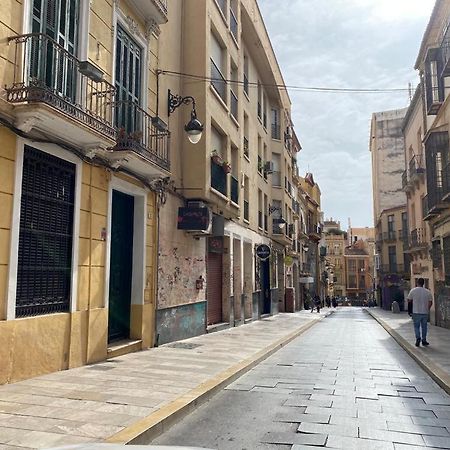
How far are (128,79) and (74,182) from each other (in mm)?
3314

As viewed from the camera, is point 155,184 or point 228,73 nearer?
point 155,184

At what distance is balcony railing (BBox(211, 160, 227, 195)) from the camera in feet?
45.9

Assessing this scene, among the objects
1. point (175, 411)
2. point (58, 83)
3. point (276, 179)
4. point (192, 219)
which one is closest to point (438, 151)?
point (192, 219)

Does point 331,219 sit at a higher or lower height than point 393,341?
higher

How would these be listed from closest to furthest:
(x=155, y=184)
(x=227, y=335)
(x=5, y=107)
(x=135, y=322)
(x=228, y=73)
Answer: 1. (x=5, y=107)
2. (x=135, y=322)
3. (x=155, y=184)
4. (x=227, y=335)
5. (x=228, y=73)

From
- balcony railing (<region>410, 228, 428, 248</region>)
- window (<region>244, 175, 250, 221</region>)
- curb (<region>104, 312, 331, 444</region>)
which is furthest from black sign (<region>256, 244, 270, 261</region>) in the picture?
curb (<region>104, 312, 331, 444</region>)

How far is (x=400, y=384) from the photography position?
7855 mm

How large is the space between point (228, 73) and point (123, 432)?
13.9 metres

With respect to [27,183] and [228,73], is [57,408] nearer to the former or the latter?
[27,183]

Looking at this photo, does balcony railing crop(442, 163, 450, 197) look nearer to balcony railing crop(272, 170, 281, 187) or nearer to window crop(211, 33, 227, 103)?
window crop(211, 33, 227, 103)

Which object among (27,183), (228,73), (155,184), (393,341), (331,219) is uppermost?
(331,219)

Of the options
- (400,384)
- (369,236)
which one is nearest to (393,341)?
(400,384)

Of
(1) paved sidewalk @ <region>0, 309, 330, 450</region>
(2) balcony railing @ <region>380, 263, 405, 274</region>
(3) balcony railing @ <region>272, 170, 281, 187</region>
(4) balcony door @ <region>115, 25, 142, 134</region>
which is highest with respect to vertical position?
(3) balcony railing @ <region>272, 170, 281, 187</region>

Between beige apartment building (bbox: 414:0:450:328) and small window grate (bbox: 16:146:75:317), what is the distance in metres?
12.9
